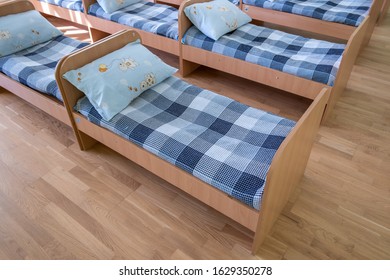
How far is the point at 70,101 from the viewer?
5.92 ft

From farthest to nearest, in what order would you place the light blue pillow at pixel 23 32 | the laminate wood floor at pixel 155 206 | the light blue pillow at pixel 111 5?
the light blue pillow at pixel 111 5, the light blue pillow at pixel 23 32, the laminate wood floor at pixel 155 206

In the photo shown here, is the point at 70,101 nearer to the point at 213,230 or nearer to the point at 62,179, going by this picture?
the point at 62,179

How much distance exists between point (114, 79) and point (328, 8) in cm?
228

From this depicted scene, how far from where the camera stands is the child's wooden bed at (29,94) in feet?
6.39

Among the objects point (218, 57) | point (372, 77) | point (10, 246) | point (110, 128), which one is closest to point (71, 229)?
point (10, 246)

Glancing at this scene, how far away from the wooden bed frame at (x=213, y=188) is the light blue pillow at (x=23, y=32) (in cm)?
94

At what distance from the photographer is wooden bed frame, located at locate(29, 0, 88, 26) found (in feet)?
10.6

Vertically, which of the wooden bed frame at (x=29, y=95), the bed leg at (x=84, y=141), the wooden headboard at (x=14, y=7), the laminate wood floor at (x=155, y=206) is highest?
the wooden headboard at (x=14, y=7)

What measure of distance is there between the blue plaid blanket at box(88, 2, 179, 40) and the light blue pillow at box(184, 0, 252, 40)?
0.76ft

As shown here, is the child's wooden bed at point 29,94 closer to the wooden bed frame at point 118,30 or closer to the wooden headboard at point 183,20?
the wooden bed frame at point 118,30

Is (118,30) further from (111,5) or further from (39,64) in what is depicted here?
(39,64)

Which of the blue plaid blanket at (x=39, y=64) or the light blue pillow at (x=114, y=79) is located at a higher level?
the light blue pillow at (x=114, y=79)

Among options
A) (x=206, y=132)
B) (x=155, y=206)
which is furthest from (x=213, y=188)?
(x=155, y=206)

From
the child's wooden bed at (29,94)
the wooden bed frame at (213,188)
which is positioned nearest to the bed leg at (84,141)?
the wooden bed frame at (213,188)
